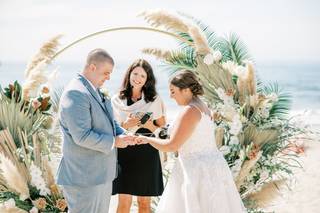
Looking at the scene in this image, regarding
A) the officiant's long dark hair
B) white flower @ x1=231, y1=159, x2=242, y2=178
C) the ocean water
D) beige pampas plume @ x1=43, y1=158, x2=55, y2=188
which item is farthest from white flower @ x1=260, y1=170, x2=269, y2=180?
the ocean water

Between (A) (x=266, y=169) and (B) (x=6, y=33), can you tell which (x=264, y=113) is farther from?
(B) (x=6, y=33)

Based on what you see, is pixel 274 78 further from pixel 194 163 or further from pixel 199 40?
pixel 194 163

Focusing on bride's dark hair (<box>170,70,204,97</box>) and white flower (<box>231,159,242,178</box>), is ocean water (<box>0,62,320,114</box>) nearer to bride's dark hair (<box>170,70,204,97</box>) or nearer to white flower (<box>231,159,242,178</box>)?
white flower (<box>231,159,242,178</box>)

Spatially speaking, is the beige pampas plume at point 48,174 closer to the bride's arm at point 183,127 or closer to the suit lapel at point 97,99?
the suit lapel at point 97,99

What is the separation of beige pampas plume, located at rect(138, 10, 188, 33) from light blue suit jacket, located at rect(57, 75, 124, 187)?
1.63 meters

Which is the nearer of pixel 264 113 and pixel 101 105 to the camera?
pixel 101 105

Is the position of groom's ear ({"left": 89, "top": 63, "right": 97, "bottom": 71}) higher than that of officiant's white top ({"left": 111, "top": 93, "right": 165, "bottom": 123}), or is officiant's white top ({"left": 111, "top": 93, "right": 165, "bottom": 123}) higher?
groom's ear ({"left": 89, "top": 63, "right": 97, "bottom": 71})

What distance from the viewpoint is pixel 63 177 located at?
3.72 m

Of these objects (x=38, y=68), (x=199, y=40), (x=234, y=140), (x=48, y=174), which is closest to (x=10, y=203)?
(x=48, y=174)

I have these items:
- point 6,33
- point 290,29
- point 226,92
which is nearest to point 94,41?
point 6,33

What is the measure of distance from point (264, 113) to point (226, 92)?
0.44 meters

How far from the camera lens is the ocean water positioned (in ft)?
87.6

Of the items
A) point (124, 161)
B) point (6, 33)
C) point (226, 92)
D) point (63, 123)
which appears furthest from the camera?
point (6, 33)

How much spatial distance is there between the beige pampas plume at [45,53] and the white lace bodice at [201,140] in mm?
1950
